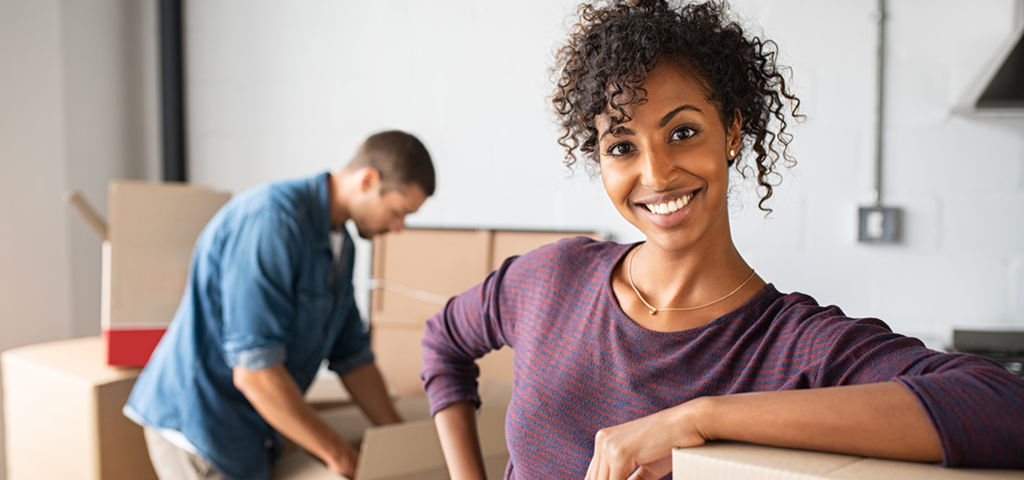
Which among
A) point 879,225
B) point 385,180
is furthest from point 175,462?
point 879,225

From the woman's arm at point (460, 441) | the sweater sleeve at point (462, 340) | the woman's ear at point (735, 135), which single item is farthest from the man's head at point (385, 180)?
the woman's ear at point (735, 135)

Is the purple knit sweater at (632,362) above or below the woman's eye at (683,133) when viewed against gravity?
below

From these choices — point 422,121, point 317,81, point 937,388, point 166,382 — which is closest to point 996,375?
point 937,388

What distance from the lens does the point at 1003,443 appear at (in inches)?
21.6

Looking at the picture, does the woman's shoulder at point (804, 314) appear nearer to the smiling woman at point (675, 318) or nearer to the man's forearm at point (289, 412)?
the smiling woman at point (675, 318)

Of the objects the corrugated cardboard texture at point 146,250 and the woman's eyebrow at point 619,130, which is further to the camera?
the corrugated cardboard texture at point 146,250

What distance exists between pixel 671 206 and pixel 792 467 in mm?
366

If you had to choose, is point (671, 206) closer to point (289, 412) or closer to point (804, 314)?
point (804, 314)

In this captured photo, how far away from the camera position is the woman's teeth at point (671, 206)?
0.82 m

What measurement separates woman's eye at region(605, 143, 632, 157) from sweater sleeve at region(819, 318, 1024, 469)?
0.30 meters

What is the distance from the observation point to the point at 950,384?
1.97ft

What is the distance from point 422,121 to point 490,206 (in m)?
0.33

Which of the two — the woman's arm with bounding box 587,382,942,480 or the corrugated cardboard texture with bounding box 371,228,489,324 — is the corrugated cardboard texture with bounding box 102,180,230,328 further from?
the woman's arm with bounding box 587,382,942,480

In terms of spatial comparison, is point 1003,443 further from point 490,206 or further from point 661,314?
point 490,206
